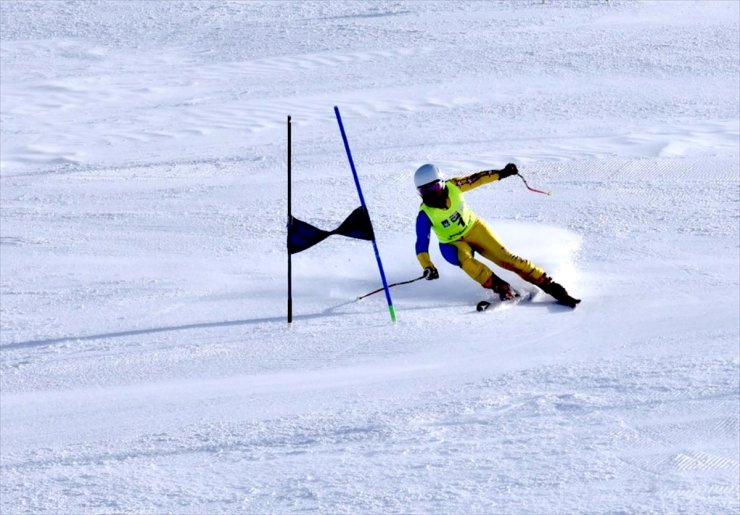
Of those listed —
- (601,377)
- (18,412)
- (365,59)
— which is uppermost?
(365,59)

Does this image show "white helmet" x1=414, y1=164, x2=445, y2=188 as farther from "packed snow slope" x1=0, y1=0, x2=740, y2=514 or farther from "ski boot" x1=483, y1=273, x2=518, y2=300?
"packed snow slope" x1=0, y1=0, x2=740, y2=514

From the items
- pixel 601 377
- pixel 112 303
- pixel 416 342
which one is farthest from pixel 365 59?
pixel 601 377

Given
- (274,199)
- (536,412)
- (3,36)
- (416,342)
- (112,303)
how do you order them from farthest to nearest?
1. (3,36)
2. (274,199)
3. (112,303)
4. (416,342)
5. (536,412)

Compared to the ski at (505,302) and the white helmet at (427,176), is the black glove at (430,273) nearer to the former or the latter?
the ski at (505,302)

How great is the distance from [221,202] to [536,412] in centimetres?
662

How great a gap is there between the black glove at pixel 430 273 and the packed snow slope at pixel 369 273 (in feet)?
1.14

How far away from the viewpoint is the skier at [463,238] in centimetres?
921

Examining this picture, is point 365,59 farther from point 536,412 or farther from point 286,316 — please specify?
point 536,412

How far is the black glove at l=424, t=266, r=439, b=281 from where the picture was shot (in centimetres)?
917

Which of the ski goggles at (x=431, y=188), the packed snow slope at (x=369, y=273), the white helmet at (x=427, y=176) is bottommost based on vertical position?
the packed snow slope at (x=369, y=273)

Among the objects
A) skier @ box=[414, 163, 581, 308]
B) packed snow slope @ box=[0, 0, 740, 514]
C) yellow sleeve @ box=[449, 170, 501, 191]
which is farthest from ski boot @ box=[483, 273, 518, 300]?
yellow sleeve @ box=[449, 170, 501, 191]

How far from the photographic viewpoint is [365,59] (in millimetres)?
19250

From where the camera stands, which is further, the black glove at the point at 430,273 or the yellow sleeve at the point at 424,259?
the yellow sleeve at the point at 424,259

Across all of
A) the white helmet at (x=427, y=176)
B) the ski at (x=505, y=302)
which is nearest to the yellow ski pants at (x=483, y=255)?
the ski at (x=505, y=302)
